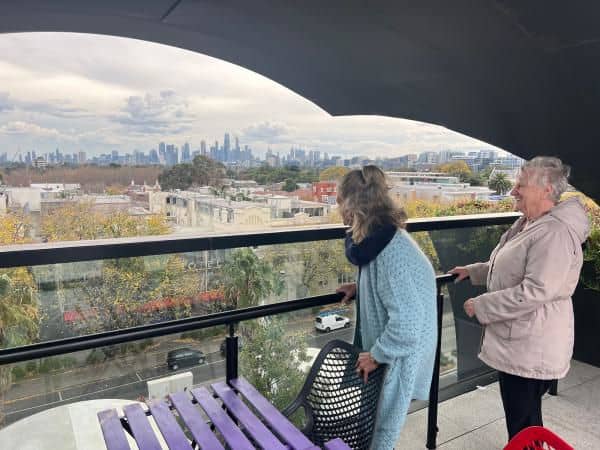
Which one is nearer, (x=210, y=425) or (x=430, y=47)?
(x=210, y=425)

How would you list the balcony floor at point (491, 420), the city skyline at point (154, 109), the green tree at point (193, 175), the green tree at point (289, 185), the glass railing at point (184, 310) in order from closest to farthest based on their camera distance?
the glass railing at point (184, 310), the balcony floor at point (491, 420), the green tree at point (289, 185), the green tree at point (193, 175), the city skyline at point (154, 109)

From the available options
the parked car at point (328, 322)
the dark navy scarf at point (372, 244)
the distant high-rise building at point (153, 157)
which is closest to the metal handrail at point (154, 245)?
the parked car at point (328, 322)

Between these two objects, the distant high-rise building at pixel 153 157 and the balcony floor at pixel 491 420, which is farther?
the distant high-rise building at pixel 153 157

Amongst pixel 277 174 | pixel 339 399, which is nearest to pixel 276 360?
pixel 339 399

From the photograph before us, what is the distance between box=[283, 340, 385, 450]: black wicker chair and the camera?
5.78 feet

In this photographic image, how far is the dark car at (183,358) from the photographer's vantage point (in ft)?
7.32

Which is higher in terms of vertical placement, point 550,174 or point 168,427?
point 550,174

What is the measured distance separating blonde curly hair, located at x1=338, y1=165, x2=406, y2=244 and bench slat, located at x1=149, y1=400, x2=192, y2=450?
3.05 ft

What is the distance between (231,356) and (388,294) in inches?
28.1

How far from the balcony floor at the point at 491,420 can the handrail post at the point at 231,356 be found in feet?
4.58

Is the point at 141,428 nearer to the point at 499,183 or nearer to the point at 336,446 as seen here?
the point at 336,446

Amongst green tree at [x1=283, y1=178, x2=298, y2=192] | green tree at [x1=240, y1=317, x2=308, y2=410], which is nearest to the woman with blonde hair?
green tree at [x1=240, y1=317, x2=308, y2=410]

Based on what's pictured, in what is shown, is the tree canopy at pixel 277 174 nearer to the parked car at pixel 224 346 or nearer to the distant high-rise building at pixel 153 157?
the distant high-rise building at pixel 153 157

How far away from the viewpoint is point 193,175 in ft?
18.2
